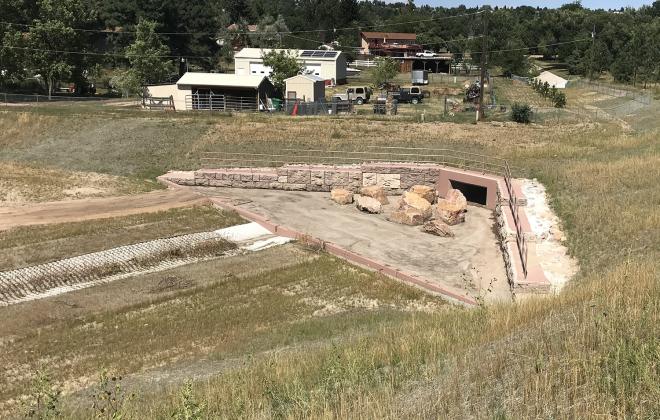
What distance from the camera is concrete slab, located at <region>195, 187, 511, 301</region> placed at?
21870 mm

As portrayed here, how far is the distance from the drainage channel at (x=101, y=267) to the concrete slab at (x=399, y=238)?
2952 mm

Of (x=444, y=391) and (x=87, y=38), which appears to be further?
(x=87, y=38)

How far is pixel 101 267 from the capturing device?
21.2 meters

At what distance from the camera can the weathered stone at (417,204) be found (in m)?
28.9

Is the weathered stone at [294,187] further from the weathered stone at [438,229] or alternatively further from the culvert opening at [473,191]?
the weathered stone at [438,229]

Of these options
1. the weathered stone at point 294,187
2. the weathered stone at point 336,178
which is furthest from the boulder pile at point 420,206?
the weathered stone at point 294,187

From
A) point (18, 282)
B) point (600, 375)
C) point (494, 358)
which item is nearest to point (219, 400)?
point (494, 358)

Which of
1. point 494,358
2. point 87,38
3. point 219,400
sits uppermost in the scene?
point 87,38

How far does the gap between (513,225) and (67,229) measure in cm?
1794

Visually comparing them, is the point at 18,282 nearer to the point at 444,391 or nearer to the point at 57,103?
the point at 444,391

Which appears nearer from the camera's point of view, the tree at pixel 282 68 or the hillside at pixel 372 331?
the hillside at pixel 372 331

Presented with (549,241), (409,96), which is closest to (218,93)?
(409,96)

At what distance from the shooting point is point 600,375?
6.68 meters

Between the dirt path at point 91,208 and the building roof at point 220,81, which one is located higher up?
the building roof at point 220,81
